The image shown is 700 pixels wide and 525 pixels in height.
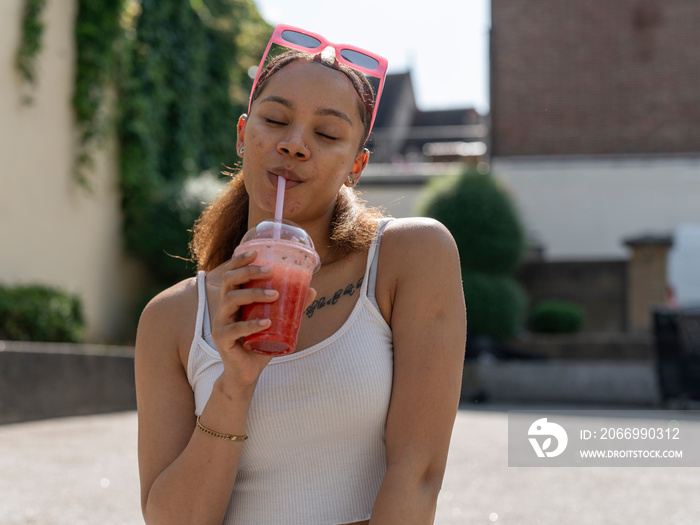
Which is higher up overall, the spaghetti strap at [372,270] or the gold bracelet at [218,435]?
the spaghetti strap at [372,270]

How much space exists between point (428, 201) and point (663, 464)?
287 inches

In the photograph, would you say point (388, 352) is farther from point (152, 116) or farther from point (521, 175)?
point (521, 175)

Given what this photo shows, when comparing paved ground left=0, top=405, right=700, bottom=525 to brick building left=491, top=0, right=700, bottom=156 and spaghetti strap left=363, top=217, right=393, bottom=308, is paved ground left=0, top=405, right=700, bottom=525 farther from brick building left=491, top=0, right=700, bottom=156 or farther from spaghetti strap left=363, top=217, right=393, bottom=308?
brick building left=491, top=0, right=700, bottom=156

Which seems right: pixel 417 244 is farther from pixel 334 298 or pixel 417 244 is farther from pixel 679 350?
pixel 679 350

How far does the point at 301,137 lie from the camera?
72.2 inches

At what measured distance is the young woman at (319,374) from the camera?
1713 mm

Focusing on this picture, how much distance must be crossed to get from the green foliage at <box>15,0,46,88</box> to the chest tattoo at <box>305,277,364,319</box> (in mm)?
7180

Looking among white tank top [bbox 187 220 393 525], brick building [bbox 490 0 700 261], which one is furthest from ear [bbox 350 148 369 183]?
brick building [bbox 490 0 700 261]

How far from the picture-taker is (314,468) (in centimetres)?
178

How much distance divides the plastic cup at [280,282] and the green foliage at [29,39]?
7.38 meters

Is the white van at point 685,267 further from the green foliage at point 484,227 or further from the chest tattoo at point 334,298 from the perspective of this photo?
the chest tattoo at point 334,298

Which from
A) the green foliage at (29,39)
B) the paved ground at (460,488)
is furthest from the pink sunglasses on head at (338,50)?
the green foliage at (29,39)

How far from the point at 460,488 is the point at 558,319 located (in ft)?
26.9

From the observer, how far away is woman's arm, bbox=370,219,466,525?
5.49ft
